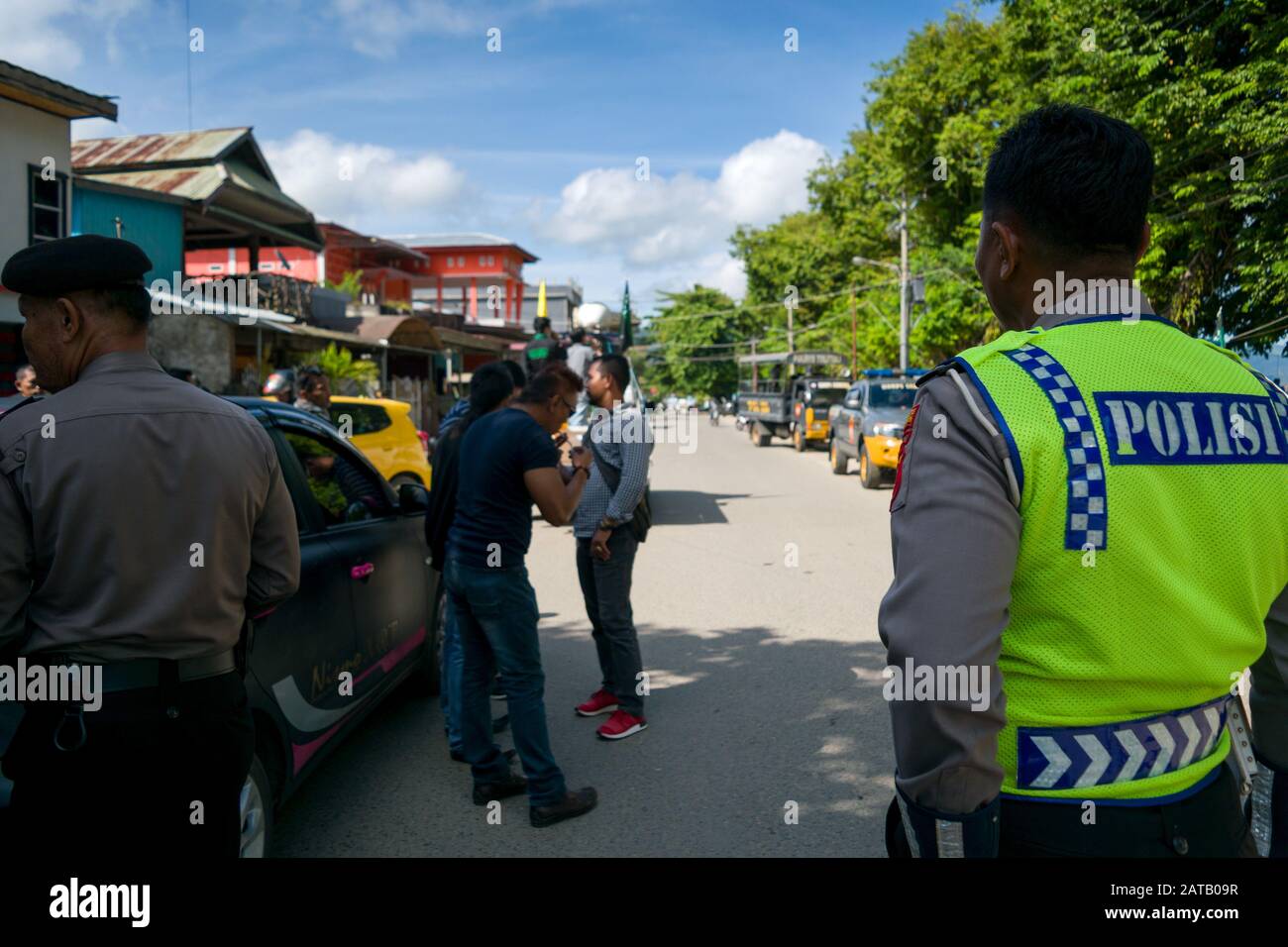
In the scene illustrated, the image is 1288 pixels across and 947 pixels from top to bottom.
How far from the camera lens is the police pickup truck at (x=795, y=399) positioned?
85.5 ft

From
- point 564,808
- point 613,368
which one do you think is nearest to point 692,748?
point 564,808

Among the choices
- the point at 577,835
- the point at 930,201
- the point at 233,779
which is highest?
the point at 930,201

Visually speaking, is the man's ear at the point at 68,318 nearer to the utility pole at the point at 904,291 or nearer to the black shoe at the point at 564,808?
the black shoe at the point at 564,808

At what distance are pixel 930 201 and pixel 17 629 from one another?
32630 mm

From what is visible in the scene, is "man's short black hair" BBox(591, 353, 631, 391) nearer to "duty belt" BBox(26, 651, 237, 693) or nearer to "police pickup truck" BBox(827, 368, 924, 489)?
"duty belt" BBox(26, 651, 237, 693)

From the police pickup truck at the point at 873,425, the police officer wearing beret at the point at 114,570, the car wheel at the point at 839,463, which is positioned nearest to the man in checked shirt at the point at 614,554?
the police officer wearing beret at the point at 114,570

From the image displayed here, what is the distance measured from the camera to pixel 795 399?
2805cm

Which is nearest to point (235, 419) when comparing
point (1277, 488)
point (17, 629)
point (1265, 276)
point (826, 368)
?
point (17, 629)

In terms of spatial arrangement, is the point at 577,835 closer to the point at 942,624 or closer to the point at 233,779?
the point at 233,779

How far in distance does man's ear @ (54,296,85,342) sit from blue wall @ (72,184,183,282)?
1598 centimetres

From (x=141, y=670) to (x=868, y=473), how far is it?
15347mm

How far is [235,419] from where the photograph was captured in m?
2.32

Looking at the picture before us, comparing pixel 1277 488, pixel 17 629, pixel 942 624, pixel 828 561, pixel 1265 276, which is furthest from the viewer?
pixel 1265 276

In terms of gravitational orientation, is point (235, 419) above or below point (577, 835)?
above
